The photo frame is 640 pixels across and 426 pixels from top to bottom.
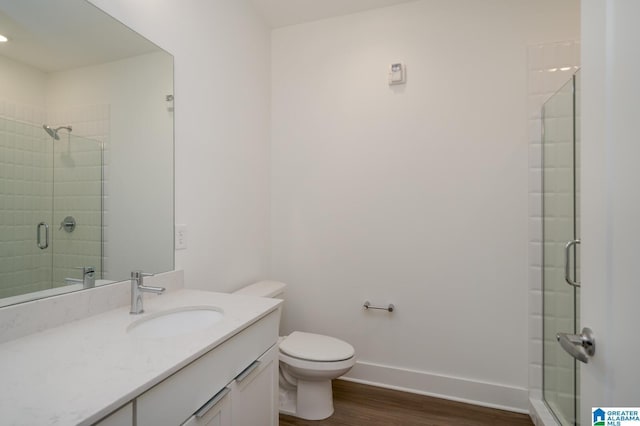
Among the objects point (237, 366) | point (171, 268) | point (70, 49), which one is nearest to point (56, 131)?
point (70, 49)

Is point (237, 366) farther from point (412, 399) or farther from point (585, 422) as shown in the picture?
point (412, 399)

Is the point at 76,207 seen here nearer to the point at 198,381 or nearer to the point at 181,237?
the point at 181,237

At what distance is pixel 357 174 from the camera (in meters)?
2.24

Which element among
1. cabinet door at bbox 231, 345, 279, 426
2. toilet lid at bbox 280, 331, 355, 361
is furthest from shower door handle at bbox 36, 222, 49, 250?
toilet lid at bbox 280, 331, 355, 361

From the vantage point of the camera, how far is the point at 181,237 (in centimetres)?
155

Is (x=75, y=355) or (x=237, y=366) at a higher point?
(x=75, y=355)

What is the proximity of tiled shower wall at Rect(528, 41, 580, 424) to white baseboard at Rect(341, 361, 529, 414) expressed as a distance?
4.6 inches

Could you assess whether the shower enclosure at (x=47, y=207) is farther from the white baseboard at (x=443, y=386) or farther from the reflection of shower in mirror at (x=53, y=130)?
the white baseboard at (x=443, y=386)

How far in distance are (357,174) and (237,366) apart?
1.54m

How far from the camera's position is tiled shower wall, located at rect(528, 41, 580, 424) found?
6.05 ft

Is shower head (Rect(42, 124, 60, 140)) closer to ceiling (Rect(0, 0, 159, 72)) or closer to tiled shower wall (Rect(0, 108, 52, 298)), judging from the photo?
tiled shower wall (Rect(0, 108, 52, 298))

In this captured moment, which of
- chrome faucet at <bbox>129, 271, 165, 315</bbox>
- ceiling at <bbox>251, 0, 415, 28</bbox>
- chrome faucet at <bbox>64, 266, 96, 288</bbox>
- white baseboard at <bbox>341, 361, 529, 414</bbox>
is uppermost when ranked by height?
ceiling at <bbox>251, 0, 415, 28</bbox>

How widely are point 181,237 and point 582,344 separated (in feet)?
5.16

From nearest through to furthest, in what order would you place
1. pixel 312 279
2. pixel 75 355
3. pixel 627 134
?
pixel 627 134 → pixel 75 355 → pixel 312 279
